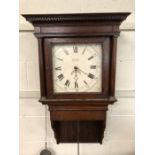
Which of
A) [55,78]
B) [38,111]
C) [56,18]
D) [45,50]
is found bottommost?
[38,111]

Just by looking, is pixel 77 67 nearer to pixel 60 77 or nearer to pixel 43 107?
pixel 60 77

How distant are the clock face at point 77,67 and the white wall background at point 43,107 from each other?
0.17 metres

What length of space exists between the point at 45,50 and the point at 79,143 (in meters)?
0.50

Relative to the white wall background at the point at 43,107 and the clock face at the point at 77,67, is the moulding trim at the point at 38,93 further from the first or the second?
the clock face at the point at 77,67

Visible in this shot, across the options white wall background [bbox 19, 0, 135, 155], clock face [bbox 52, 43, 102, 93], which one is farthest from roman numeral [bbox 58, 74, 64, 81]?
white wall background [bbox 19, 0, 135, 155]

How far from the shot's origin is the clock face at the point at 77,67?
1.02 meters

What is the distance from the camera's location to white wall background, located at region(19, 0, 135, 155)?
1140 mm

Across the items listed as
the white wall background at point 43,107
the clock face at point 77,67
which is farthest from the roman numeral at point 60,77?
the white wall background at point 43,107

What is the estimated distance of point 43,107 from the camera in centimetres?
118

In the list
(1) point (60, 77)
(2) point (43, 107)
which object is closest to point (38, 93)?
(2) point (43, 107)
